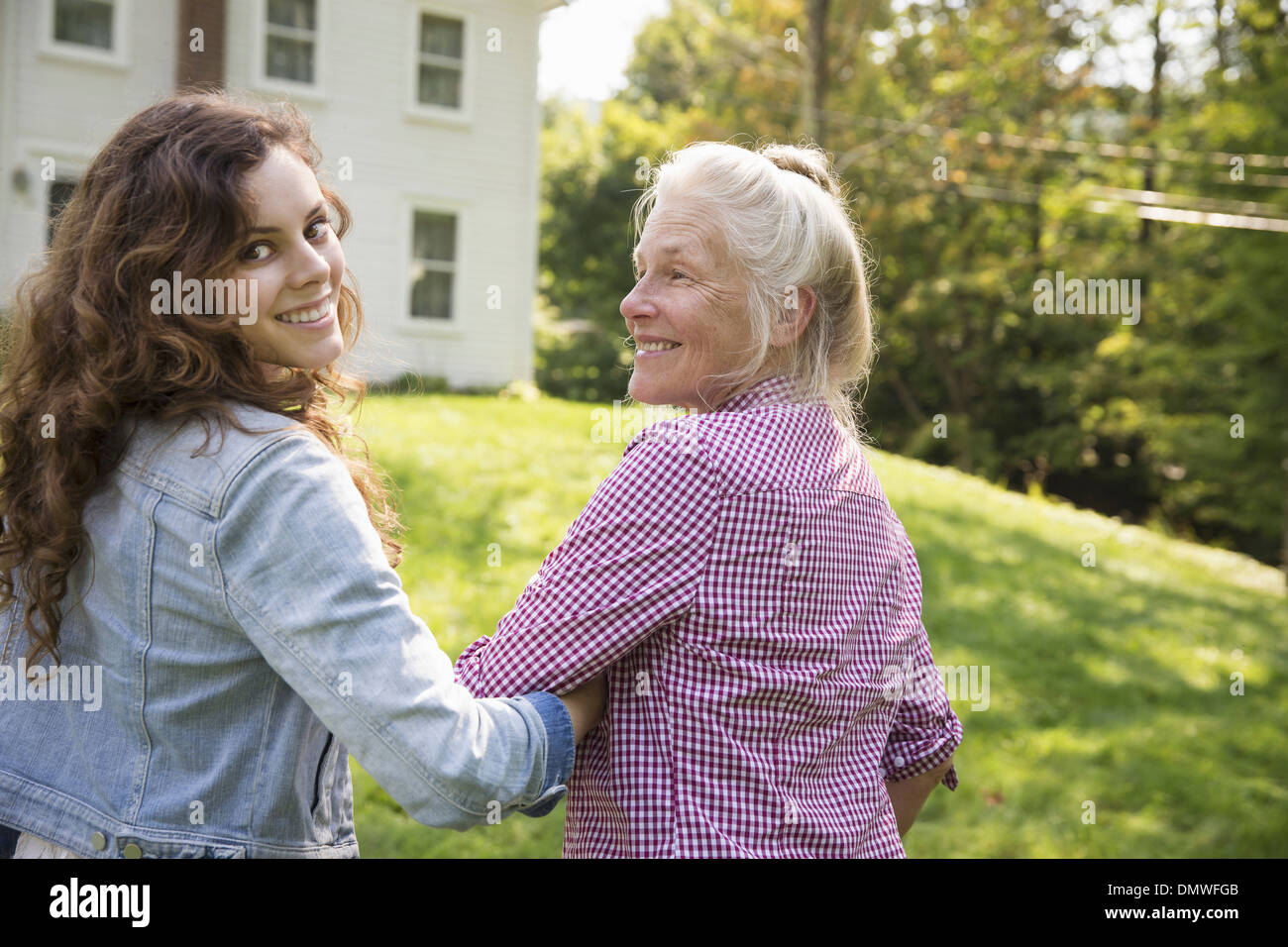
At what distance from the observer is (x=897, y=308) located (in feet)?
84.1

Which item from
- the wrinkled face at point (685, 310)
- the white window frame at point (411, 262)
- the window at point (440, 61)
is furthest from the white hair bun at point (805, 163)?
the window at point (440, 61)

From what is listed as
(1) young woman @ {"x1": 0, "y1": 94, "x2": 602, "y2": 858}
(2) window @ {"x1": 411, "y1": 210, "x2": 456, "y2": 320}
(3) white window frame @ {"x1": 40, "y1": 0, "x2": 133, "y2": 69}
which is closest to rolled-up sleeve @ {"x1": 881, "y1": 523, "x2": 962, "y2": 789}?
(1) young woman @ {"x1": 0, "y1": 94, "x2": 602, "y2": 858}

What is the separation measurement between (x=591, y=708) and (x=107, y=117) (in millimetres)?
12188

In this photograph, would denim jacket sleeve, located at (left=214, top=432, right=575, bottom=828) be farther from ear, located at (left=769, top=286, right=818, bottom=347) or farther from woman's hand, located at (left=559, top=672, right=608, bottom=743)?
ear, located at (left=769, top=286, right=818, bottom=347)

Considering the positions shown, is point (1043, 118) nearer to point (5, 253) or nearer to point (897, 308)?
point (897, 308)

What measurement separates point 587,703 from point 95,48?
41.8ft

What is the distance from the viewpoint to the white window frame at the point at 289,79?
42.0 feet

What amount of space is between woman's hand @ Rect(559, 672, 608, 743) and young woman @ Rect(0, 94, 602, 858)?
8 cm

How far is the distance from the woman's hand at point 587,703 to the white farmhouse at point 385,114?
10154 mm

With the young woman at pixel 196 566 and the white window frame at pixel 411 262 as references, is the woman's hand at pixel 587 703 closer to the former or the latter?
the young woman at pixel 196 566

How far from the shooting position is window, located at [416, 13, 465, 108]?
1434 cm

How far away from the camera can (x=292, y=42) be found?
43.3 feet

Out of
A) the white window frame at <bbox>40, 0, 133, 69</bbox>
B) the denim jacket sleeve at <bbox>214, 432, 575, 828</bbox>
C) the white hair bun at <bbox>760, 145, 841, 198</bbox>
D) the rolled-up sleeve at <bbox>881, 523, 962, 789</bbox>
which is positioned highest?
the white window frame at <bbox>40, 0, 133, 69</bbox>
